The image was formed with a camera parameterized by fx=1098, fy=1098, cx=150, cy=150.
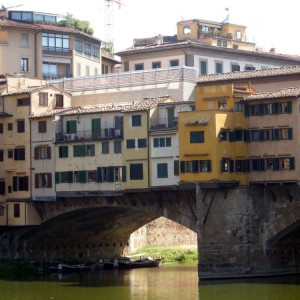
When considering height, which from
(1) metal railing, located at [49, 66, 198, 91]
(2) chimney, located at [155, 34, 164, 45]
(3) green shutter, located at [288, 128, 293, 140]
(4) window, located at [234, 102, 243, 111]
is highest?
(2) chimney, located at [155, 34, 164, 45]

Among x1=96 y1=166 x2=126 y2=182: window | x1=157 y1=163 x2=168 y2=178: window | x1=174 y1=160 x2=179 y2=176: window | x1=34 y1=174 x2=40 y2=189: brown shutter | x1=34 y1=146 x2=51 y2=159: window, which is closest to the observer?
x1=174 y1=160 x2=179 y2=176: window

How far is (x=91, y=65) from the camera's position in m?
82.8

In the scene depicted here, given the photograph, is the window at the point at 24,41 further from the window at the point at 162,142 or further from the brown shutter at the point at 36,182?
the window at the point at 162,142

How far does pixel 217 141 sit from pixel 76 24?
2968 cm

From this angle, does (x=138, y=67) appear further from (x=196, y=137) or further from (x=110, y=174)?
(x=196, y=137)

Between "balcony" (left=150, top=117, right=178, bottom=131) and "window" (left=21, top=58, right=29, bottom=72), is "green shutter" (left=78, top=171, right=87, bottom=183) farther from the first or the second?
"window" (left=21, top=58, right=29, bottom=72)

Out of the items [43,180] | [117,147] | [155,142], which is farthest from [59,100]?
[155,142]

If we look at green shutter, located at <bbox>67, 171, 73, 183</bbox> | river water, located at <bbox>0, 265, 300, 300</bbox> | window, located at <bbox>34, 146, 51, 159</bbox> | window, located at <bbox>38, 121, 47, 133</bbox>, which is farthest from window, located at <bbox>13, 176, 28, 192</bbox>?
river water, located at <bbox>0, 265, 300, 300</bbox>

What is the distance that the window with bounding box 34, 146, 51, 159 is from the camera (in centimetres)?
6488

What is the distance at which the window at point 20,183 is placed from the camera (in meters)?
65.8

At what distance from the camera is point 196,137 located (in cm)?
5628

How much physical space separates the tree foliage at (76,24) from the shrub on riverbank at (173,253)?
707 inches

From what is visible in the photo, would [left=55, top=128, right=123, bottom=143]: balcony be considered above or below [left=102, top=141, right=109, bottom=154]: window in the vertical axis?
above

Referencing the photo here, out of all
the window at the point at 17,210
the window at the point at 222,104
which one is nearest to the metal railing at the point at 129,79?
the window at the point at 222,104
